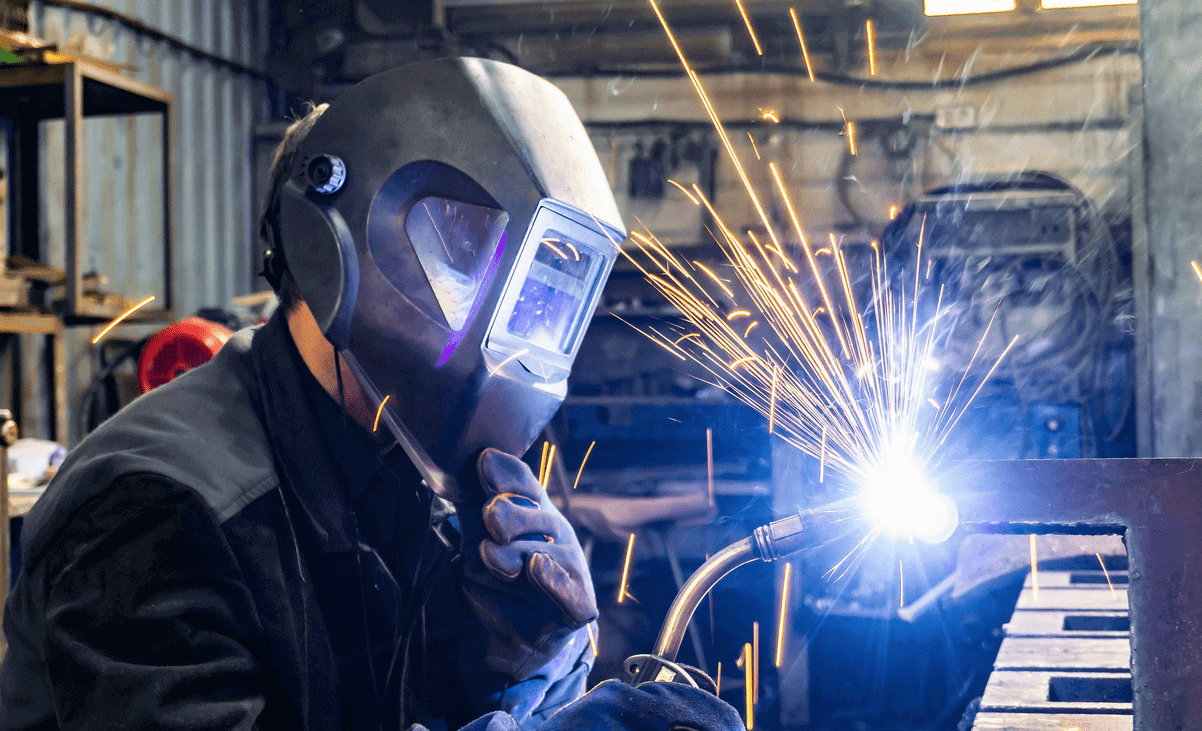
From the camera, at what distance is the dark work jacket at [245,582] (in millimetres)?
1040

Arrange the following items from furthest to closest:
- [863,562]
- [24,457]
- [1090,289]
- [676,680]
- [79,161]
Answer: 1. [1090,289]
2. [863,562]
3. [79,161]
4. [24,457]
5. [676,680]

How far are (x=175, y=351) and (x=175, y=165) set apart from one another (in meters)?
1.81

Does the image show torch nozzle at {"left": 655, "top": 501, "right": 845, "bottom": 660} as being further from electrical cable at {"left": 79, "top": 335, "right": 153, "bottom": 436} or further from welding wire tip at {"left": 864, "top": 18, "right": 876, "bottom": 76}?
welding wire tip at {"left": 864, "top": 18, "right": 876, "bottom": 76}

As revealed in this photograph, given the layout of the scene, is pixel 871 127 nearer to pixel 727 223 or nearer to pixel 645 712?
pixel 727 223

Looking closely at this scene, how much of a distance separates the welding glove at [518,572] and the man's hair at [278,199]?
387 mm

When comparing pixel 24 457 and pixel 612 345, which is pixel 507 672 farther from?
pixel 612 345

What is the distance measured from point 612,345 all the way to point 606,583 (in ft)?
4.39

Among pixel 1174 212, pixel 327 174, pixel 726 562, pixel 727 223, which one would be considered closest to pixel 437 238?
pixel 327 174

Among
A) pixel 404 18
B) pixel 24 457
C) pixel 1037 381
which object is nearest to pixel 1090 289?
pixel 1037 381

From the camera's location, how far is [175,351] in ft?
13.9

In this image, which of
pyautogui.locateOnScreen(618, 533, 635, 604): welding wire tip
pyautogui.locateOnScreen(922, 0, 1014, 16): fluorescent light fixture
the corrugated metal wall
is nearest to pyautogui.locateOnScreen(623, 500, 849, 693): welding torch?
pyautogui.locateOnScreen(618, 533, 635, 604): welding wire tip

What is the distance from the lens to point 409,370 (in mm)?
1394

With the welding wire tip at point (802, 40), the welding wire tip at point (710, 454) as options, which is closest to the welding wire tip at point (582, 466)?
the welding wire tip at point (710, 454)

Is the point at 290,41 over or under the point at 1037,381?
over
